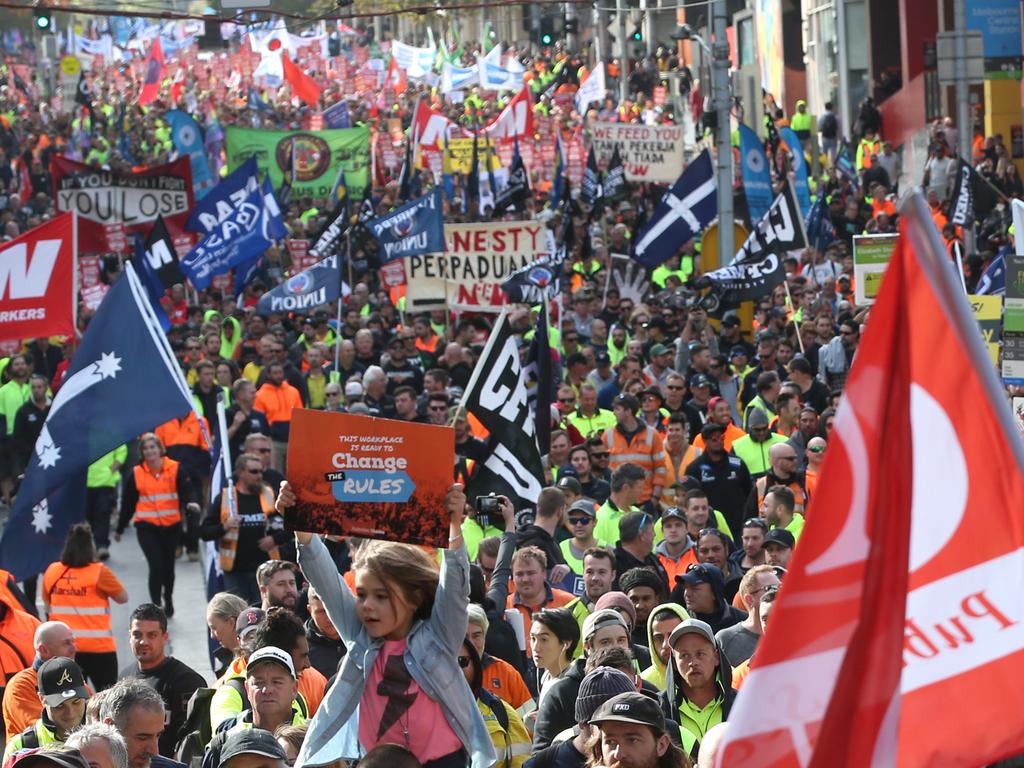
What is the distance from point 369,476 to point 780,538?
14.8ft

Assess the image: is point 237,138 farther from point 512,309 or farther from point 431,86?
point 431,86

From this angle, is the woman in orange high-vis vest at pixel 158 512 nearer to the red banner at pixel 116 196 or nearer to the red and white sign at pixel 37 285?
the red and white sign at pixel 37 285

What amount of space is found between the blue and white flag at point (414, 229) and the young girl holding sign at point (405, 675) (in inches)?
613

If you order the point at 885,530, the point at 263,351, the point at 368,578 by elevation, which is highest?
the point at 885,530

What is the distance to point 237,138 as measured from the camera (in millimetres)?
32031

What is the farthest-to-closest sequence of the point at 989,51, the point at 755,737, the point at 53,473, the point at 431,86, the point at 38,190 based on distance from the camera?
the point at 431,86 → the point at 38,190 → the point at 989,51 → the point at 53,473 → the point at 755,737

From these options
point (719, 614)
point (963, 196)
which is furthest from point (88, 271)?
point (719, 614)

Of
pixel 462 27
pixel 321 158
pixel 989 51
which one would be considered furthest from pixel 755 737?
pixel 462 27

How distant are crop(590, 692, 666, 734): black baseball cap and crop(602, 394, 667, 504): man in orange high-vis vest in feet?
27.4

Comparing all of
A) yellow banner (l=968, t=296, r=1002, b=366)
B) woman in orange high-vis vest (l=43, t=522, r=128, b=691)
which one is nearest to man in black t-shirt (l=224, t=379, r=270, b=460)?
woman in orange high-vis vest (l=43, t=522, r=128, b=691)

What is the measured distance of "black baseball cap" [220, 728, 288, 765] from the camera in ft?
18.8

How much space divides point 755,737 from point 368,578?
1759 mm

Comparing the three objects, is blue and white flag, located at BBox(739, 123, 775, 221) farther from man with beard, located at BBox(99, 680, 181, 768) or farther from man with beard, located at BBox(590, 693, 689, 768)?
man with beard, located at BBox(590, 693, 689, 768)

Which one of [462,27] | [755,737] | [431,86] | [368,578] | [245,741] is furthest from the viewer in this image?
[462,27]
